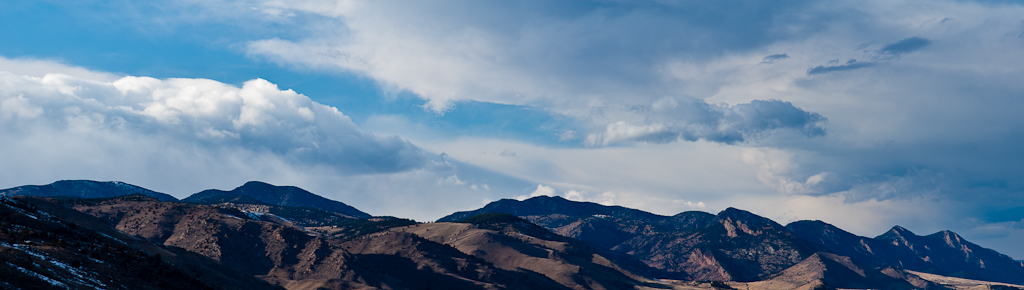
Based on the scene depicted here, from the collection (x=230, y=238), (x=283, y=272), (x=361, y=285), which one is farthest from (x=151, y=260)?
(x=230, y=238)

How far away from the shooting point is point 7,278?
5325 cm

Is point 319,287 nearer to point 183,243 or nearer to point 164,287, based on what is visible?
point 183,243

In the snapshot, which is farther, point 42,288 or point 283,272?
point 283,272

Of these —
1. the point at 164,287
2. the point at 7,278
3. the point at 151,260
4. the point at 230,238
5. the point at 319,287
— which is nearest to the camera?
the point at 7,278

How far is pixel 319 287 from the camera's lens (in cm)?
16200

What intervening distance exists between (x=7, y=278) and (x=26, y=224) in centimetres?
4168

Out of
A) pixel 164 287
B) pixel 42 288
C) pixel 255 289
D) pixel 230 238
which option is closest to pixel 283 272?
pixel 230 238

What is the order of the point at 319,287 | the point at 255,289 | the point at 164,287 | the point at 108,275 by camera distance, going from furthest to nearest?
the point at 319,287 → the point at 255,289 → the point at 164,287 → the point at 108,275

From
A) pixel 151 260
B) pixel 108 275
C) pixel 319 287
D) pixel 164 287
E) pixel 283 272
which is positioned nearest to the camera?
pixel 108 275

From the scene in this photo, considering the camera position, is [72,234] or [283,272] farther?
[283,272]

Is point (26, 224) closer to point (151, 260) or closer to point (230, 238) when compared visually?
point (151, 260)

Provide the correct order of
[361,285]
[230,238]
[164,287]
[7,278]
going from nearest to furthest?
[7,278] → [164,287] → [361,285] → [230,238]

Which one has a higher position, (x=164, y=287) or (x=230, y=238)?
(x=230, y=238)

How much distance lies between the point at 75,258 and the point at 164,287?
10400 mm
